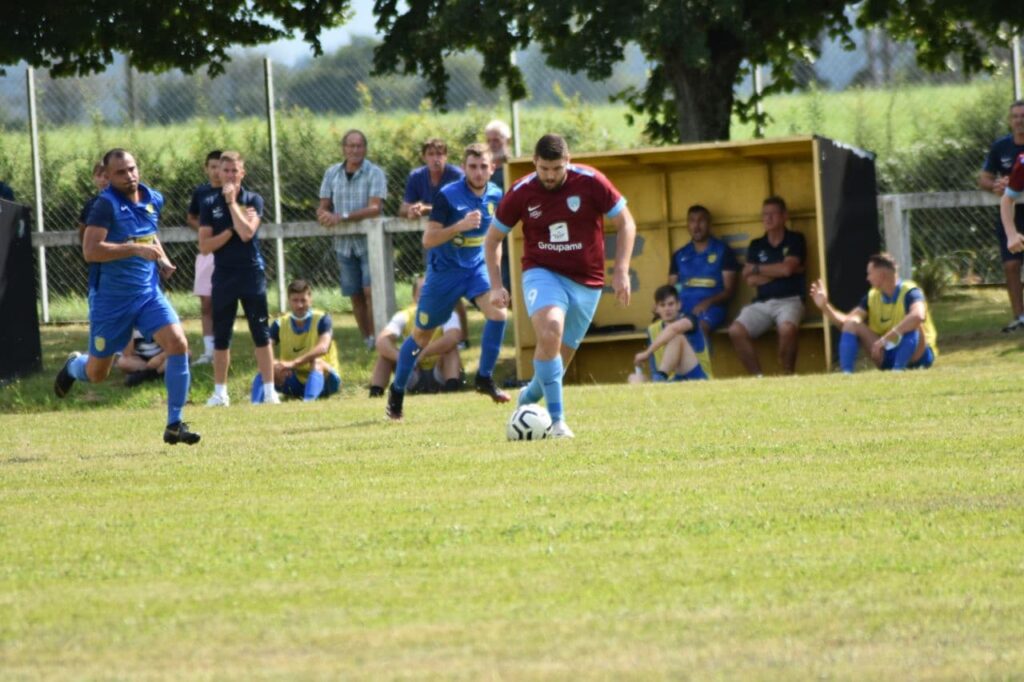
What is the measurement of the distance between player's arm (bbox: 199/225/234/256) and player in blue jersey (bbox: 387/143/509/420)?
9.45ft

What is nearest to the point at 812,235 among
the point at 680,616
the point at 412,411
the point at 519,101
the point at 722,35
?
the point at 722,35

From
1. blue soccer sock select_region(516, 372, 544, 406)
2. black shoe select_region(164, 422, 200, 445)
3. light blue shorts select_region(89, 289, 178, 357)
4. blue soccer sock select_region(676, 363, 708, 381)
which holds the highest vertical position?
light blue shorts select_region(89, 289, 178, 357)

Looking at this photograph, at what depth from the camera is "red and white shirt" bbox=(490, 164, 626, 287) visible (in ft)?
39.7

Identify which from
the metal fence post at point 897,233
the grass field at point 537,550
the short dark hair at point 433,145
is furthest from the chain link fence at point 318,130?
the grass field at point 537,550

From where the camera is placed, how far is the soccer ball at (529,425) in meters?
11.9

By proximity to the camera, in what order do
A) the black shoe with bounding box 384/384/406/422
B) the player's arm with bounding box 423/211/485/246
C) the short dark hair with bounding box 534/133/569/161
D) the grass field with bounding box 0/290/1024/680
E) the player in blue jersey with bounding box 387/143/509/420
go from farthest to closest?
the player in blue jersey with bounding box 387/143/509/420
the player's arm with bounding box 423/211/485/246
the black shoe with bounding box 384/384/406/422
the short dark hair with bounding box 534/133/569/161
the grass field with bounding box 0/290/1024/680

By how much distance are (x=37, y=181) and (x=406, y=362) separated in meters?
10.7

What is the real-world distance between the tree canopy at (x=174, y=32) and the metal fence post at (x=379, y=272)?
4.41 meters

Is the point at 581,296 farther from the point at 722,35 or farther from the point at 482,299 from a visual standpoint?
the point at 722,35

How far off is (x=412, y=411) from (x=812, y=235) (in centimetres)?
634

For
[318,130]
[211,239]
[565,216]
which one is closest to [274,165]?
[318,130]

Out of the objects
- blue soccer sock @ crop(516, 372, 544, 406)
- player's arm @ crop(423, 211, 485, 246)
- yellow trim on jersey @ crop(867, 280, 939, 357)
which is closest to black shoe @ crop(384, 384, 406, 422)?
player's arm @ crop(423, 211, 485, 246)

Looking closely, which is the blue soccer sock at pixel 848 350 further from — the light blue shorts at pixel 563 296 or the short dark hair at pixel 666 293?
the light blue shorts at pixel 563 296

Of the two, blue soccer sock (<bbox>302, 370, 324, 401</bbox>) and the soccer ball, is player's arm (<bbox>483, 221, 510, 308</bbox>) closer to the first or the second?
the soccer ball
